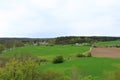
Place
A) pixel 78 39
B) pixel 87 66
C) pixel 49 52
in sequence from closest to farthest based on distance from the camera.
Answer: pixel 87 66 < pixel 49 52 < pixel 78 39

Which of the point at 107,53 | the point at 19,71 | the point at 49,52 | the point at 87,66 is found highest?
the point at 19,71

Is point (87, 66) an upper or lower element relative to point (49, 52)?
lower

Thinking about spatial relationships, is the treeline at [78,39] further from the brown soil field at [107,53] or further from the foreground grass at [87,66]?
the foreground grass at [87,66]

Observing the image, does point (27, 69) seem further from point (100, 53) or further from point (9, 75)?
point (100, 53)

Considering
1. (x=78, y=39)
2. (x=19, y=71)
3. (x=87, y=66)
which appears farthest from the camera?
(x=78, y=39)

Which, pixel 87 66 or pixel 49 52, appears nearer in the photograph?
pixel 87 66

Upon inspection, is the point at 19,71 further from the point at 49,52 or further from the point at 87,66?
the point at 49,52

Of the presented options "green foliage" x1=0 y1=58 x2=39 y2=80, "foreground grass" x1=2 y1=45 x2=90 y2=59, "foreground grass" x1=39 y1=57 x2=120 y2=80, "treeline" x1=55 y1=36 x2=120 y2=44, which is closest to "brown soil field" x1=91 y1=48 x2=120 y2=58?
"foreground grass" x1=39 y1=57 x2=120 y2=80

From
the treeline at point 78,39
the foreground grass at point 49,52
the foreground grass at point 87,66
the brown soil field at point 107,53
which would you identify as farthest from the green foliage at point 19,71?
the treeline at point 78,39

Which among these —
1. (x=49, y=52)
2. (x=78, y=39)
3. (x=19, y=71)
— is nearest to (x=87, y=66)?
(x=19, y=71)

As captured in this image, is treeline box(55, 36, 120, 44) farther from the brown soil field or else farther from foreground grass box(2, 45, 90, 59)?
the brown soil field

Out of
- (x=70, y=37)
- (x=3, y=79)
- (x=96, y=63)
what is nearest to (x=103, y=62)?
(x=96, y=63)

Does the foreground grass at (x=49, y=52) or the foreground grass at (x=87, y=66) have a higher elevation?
the foreground grass at (x=49, y=52)

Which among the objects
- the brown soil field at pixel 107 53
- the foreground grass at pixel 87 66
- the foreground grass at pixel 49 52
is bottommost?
the foreground grass at pixel 87 66
